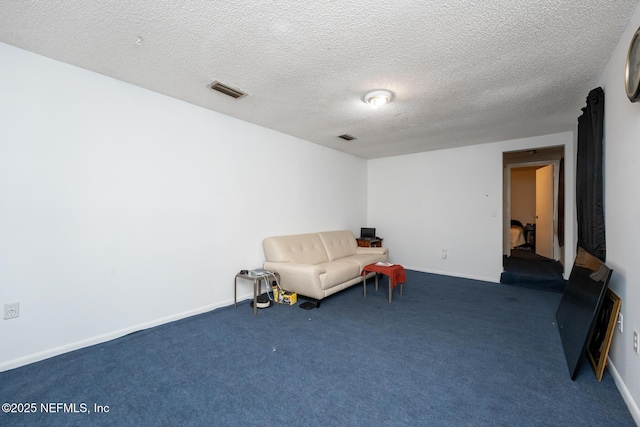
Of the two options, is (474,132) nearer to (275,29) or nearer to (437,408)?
(275,29)

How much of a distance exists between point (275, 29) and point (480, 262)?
473cm

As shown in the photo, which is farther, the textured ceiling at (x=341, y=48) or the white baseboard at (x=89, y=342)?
the white baseboard at (x=89, y=342)

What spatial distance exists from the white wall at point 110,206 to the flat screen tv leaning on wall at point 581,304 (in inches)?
131

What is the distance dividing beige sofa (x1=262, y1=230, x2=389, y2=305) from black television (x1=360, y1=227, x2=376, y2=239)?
73cm

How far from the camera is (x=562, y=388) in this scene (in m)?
1.79

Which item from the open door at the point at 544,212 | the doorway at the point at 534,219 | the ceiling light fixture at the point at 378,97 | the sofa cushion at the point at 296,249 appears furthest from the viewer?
the open door at the point at 544,212

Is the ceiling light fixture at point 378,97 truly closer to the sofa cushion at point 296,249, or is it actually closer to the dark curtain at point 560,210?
the sofa cushion at point 296,249

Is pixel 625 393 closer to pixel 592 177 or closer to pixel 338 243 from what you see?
pixel 592 177

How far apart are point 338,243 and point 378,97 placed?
2620 mm

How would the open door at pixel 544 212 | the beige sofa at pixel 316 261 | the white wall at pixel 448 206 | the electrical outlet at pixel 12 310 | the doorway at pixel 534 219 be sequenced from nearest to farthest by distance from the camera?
the electrical outlet at pixel 12 310 → the beige sofa at pixel 316 261 → the doorway at pixel 534 219 → the white wall at pixel 448 206 → the open door at pixel 544 212

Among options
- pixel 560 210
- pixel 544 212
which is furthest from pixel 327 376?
pixel 544 212

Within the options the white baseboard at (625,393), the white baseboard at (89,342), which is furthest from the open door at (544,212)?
the white baseboard at (89,342)

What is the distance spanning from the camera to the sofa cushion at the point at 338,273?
331 centimetres

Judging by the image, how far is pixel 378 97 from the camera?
8.87 feet
